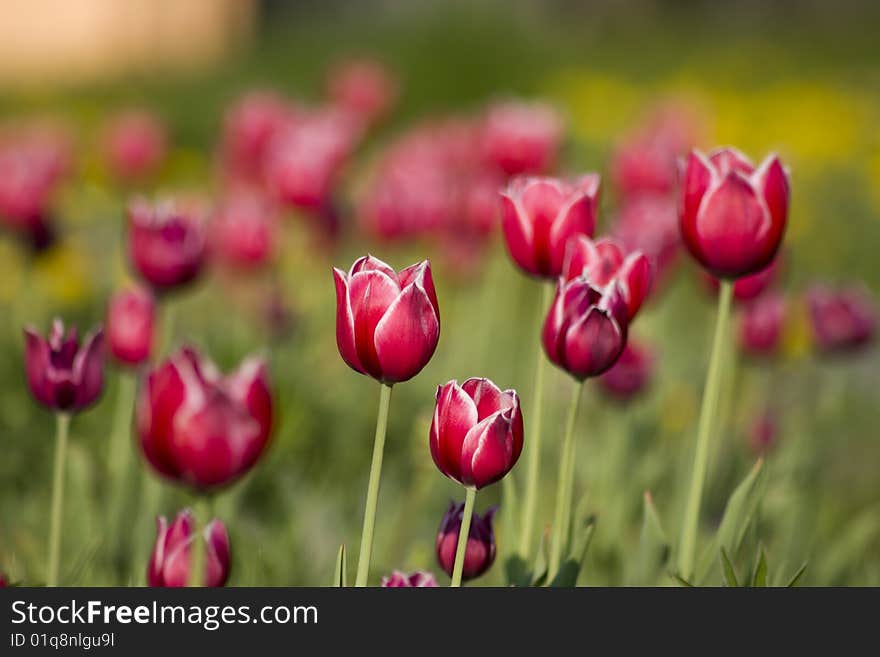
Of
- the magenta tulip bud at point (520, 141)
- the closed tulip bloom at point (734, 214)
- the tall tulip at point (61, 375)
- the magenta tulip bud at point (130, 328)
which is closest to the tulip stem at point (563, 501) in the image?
the closed tulip bloom at point (734, 214)

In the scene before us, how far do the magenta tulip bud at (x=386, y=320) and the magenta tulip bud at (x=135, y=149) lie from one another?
10.0 ft

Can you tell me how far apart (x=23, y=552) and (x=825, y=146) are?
5811mm

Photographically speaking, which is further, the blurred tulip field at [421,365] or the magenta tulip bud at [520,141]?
the magenta tulip bud at [520,141]

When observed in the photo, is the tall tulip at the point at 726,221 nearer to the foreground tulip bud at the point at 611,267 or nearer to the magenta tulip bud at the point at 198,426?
the foreground tulip bud at the point at 611,267

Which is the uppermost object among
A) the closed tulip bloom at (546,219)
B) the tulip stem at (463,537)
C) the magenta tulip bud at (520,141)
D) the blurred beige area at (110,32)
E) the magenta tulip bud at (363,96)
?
the blurred beige area at (110,32)

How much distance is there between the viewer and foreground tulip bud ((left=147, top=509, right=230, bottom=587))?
4.75 ft

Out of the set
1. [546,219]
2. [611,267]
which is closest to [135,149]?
[546,219]

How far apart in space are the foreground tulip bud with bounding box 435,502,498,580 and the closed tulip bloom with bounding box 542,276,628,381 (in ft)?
0.73

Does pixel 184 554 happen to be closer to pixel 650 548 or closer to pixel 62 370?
pixel 62 370

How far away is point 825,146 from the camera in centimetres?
696

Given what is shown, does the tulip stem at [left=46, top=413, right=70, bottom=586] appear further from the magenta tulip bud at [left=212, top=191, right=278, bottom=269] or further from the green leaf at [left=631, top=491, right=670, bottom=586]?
the magenta tulip bud at [left=212, top=191, right=278, bottom=269]

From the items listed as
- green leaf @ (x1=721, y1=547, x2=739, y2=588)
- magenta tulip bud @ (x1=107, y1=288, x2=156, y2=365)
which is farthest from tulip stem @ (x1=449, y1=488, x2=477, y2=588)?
magenta tulip bud @ (x1=107, y1=288, x2=156, y2=365)

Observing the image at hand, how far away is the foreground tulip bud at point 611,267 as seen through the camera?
4.90 ft

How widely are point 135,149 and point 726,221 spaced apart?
3.07m
